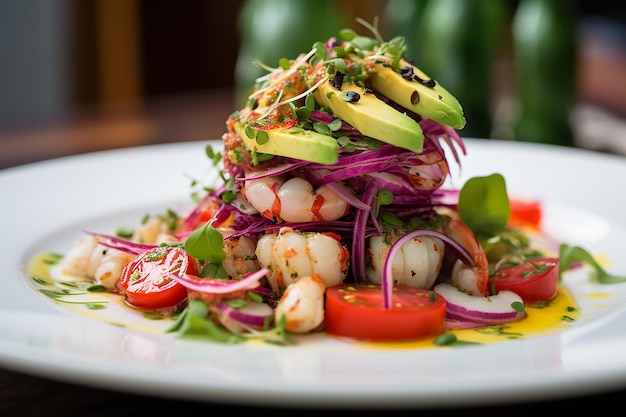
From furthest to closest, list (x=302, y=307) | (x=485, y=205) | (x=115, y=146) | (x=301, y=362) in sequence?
(x=115, y=146), (x=485, y=205), (x=302, y=307), (x=301, y=362)

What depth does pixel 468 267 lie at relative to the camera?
2254 millimetres

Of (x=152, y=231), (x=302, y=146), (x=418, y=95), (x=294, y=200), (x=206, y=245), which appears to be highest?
(x=418, y=95)

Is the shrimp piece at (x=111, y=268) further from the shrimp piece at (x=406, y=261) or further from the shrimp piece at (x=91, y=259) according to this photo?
the shrimp piece at (x=406, y=261)

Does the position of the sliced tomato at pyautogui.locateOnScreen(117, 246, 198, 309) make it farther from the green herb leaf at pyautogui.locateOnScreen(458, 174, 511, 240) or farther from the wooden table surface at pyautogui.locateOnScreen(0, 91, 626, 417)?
the green herb leaf at pyautogui.locateOnScreen(458, 174, 511, 240)

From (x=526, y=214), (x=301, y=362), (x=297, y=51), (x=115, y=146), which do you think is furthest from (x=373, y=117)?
(x=115, y=146)

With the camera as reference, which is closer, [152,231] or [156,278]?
[156,278]

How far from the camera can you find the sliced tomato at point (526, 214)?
9.87 feet

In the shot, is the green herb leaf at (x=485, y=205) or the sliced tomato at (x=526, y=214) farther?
the sliced tomato at (x=526, y=214)

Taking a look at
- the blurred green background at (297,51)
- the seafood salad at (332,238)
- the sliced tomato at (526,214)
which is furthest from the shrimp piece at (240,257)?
the blurred green background at (297,51)

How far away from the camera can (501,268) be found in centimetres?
238

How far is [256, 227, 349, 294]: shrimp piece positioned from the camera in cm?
202

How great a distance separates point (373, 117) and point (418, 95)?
0.19 m

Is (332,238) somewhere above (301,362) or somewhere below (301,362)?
above

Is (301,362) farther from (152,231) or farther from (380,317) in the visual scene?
(152,231)
